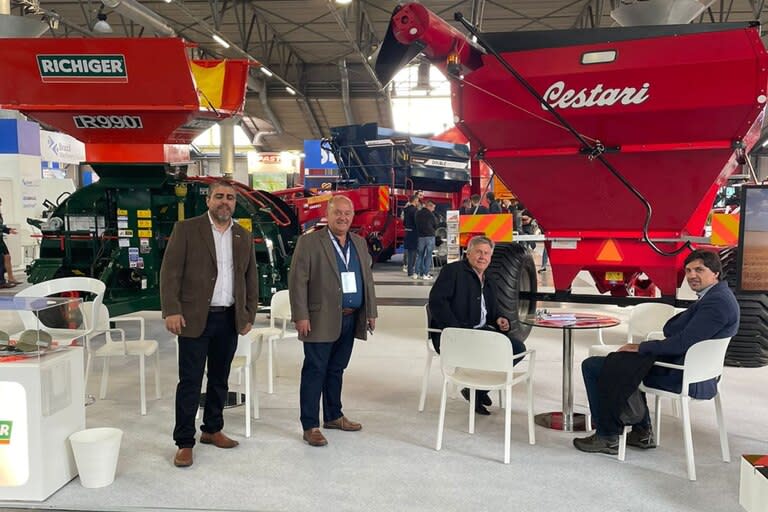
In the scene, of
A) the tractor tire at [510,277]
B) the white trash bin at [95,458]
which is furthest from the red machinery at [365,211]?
the white trash bin at [95,458]

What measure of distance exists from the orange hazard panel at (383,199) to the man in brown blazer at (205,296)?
8.45 metres

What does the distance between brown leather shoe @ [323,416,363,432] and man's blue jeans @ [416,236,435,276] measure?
7594 mm

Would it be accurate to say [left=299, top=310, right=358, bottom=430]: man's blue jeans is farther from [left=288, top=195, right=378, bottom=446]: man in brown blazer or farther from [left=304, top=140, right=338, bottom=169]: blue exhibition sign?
[left=304, top=140, right=338, bottom=169]: blue exhibition sign

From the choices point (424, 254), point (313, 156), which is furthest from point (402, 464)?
point (313, 156)

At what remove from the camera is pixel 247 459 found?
3615 mm

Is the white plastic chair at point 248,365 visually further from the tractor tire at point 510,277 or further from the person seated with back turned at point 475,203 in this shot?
the person seated with back turned at point 475,203

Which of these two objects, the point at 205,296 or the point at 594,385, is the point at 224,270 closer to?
the point at 205,296

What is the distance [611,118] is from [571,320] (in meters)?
1.37

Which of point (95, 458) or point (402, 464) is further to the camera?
point (402, 464)

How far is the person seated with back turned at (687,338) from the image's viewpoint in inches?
134

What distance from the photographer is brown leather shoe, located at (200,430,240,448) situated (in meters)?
3.77

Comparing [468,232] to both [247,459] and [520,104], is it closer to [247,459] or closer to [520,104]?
[520,104]

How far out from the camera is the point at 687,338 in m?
3.41

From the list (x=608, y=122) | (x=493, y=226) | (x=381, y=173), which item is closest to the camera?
(x=608, y=122)
